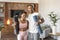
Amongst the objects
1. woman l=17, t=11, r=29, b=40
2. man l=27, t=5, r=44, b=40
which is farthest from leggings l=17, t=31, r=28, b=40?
man l=27, t=5, r=44, b=40

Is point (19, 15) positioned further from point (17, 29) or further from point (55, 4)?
point (55, 4)

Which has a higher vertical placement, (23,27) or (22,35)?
(23,27)

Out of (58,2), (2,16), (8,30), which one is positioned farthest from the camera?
(2,16)

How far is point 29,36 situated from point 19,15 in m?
0.41

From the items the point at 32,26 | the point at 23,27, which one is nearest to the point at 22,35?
the point at 23,27

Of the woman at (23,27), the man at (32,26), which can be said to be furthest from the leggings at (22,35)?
the man at (32,26)

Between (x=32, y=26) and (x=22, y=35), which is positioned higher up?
(x=32, y=26)

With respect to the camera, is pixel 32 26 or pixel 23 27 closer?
pixel 23 27

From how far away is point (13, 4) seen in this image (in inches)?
346

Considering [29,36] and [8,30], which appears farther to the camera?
[8,30]

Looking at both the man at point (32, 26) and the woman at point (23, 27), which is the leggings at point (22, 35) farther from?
the man at point (32, 26)

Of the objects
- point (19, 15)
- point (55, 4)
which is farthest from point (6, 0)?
point (19, 15)

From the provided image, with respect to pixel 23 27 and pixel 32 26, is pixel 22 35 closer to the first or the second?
pixel 23 27

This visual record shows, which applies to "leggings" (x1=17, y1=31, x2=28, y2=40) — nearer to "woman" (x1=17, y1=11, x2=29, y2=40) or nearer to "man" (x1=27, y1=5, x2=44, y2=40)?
"woman" (x1=17, y1=11, x2=29, y2=40)
